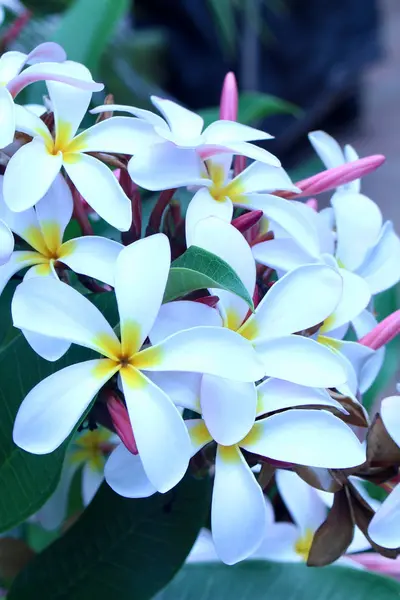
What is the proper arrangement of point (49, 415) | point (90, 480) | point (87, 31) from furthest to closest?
1. point (87, 31)
2. point (90, 480)
3. point (49, 415)

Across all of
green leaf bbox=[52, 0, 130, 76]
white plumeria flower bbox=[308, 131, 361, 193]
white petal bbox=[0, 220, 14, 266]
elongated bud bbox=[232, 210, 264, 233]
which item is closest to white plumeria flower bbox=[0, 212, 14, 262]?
white petal bbox=[0, 220, 14, 266]

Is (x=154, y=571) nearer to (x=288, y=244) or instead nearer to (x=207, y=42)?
(x=288, y=244)

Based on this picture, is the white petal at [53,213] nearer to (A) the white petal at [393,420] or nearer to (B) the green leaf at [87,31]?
(A) the white petal at [393,420]

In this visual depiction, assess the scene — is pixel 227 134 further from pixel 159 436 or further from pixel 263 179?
pixel 159 436

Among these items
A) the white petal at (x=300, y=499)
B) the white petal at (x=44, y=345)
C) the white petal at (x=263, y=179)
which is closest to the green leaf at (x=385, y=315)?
the white petal at (x=300, y=499)

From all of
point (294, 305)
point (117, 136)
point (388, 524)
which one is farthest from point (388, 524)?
point (117, 136)

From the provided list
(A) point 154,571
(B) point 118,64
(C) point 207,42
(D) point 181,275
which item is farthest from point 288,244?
(C) point 207,42
